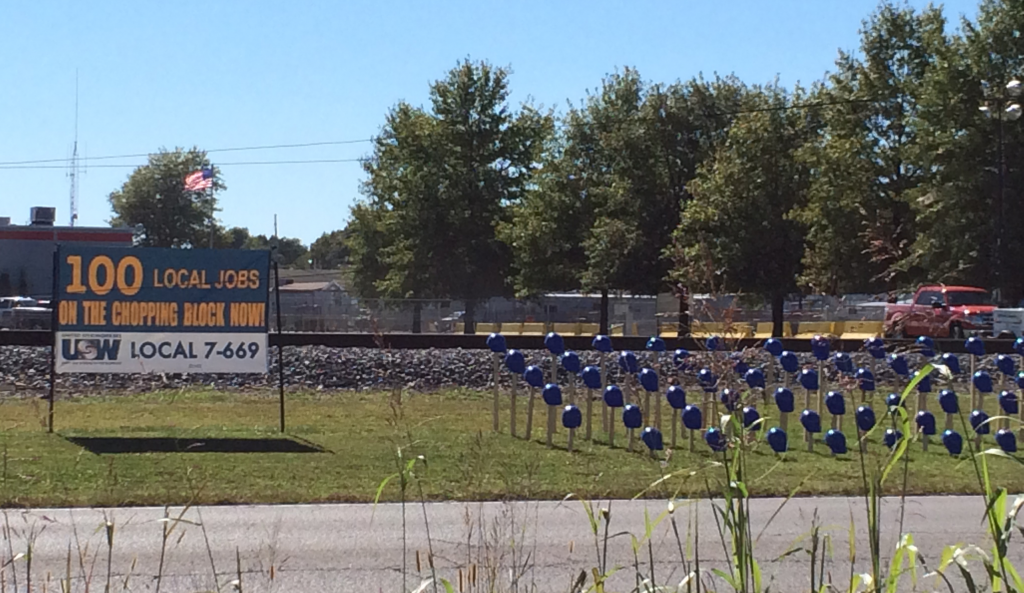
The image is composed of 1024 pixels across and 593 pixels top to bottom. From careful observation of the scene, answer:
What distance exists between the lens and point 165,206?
104 meters

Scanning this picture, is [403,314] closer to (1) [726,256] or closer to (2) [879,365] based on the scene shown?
(1) [726,256]

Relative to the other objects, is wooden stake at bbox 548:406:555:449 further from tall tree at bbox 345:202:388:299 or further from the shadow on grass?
tall tree at bbox 345:202:388:299

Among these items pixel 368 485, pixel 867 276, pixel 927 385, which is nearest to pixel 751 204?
pixel 867 276

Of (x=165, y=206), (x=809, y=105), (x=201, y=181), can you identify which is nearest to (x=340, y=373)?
(x=809, y=105)

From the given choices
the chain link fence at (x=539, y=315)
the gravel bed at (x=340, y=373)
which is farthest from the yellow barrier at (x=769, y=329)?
the gravel bed at (x=340, y=373)

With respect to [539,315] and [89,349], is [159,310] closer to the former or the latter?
[89,349]

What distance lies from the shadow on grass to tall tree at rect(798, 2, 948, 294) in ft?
91.3

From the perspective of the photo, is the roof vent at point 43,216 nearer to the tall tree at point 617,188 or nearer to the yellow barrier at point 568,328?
the tall tree at point 617,188

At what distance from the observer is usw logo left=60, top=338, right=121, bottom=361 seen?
14547 mm

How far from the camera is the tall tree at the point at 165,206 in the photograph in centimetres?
10369

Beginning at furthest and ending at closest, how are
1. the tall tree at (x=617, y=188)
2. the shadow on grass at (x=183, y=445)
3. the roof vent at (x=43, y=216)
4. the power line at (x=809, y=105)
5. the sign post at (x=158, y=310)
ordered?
the roof vent at (x=43, y=216), the tall tree at (x=617, y=188), the power line at (x=809, y=105), the sign post at (x=158, y=310), the shadow on grass at (x=183, y=445)

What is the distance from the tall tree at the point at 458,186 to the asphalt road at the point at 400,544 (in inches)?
1737

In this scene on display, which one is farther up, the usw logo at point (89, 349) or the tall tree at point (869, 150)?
the tall tree at point (869, 150)

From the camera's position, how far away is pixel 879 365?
2345 centimetres
